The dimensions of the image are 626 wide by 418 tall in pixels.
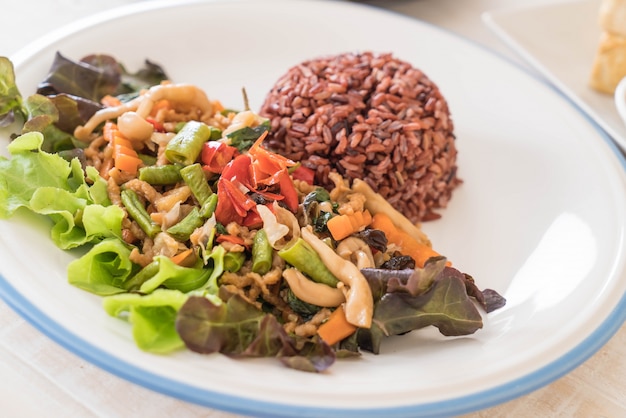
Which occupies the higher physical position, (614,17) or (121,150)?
(614,17)

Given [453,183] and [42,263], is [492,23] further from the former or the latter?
[42,263]

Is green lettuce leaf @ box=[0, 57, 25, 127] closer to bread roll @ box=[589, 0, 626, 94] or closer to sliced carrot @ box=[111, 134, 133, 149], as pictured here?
sliced carrot @ box=[111, 134, 133, 149]

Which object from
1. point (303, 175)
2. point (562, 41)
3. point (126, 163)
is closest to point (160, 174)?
point (126, 163)

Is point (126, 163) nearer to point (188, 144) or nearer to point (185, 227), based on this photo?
point (188, 144)

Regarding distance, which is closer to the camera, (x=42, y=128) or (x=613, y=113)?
(x=42, y=128)

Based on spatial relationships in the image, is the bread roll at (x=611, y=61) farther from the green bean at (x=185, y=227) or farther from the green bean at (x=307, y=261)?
the green bean at (x=185, y=227)

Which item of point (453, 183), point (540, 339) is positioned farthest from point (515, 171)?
point (540, 339)

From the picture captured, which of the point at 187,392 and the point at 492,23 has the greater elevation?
the point at 492,23
